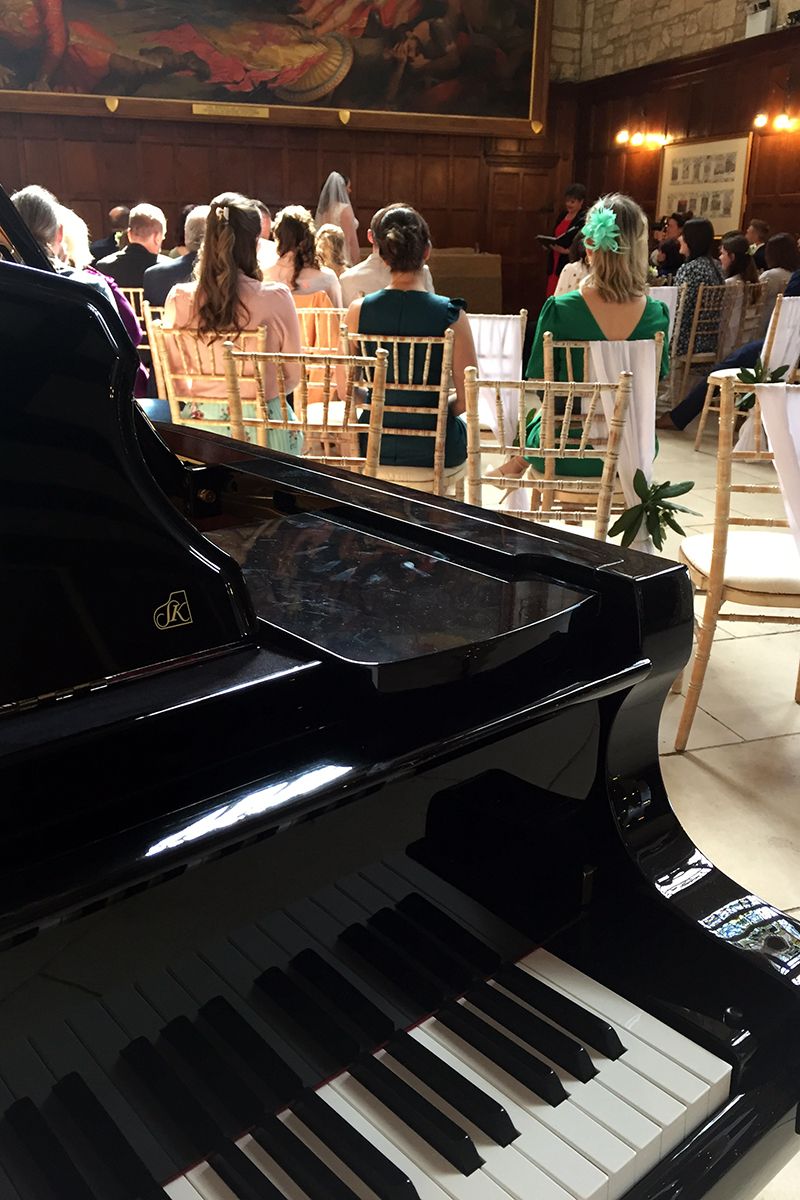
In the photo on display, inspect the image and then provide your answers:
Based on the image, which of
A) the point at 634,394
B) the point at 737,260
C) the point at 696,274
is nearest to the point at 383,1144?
the point at 634,394

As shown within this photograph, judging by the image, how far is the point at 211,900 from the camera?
72 cm

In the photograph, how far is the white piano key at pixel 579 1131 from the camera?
77 cm

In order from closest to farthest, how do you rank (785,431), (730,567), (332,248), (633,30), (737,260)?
(785,431) → (730,567) → (332,248) → (737,260) → (633,30)

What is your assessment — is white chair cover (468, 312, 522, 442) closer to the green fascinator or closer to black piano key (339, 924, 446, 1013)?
the green fascinator

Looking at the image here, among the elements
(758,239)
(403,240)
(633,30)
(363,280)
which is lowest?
(363,280)

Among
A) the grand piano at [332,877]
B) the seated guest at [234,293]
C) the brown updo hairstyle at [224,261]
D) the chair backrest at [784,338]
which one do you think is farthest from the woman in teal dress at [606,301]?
the grand piano at [332,877]

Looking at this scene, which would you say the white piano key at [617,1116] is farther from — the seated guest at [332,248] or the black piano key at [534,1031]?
the seated guest at [332,248]

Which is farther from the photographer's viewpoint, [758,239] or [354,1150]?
[758,239]

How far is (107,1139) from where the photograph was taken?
70 cm

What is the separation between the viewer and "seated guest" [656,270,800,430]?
20.9ft

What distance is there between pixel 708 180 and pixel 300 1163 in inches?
448

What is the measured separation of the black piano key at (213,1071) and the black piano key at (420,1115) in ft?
0.31

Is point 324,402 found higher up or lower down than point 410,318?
lower down

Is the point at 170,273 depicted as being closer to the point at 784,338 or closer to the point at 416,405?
the point at 416,405
